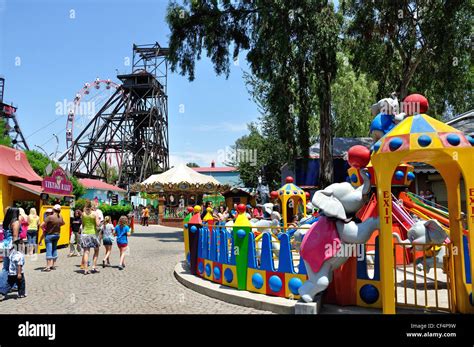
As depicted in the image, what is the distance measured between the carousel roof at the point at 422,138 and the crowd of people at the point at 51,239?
6.60m

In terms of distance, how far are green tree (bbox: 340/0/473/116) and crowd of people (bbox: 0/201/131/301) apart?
12.4m

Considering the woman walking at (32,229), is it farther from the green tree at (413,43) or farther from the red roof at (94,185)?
the red roof at (94,185)

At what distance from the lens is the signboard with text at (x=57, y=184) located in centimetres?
1617

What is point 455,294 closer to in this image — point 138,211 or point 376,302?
point 376,302

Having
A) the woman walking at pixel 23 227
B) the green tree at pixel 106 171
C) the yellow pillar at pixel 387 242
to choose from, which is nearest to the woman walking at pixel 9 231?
the woman walking at pixel 23 227

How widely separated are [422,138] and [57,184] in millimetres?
15768

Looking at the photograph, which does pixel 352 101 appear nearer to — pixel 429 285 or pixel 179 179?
pixel 179 179

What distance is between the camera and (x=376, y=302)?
5641 mm

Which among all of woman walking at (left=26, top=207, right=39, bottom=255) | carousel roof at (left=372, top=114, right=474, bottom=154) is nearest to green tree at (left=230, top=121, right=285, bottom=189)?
woman walking at (left=26, top=207, right=39, bottom=255)

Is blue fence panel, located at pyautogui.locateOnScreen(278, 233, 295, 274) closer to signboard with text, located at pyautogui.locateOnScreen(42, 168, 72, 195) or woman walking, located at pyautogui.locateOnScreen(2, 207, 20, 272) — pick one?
woman walking, located at pyautogui.locateOnScreen(2, 207, 20, 272)

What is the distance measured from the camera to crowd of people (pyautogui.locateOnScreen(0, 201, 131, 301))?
7320 mm

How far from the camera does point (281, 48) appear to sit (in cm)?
1530

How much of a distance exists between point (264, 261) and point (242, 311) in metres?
0.85
